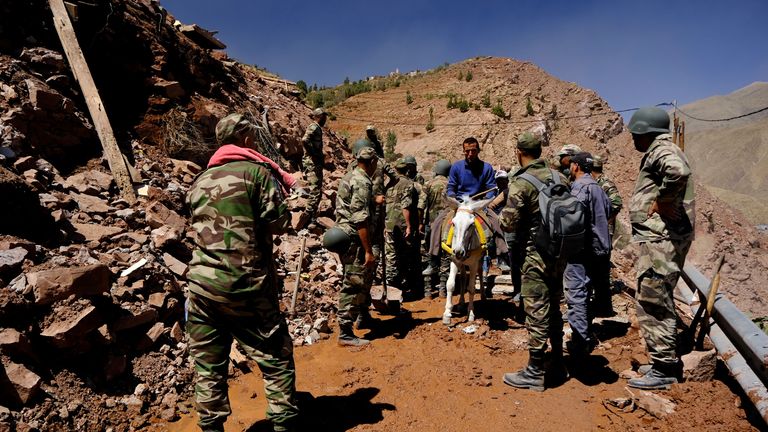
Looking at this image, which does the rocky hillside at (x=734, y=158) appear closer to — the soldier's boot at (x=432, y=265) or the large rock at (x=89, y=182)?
the soldier's boot at (x=432, y=265)

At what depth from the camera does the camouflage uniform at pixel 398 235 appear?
7.23m

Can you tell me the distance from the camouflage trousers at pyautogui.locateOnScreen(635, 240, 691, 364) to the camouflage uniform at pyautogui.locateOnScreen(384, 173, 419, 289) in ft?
12.9

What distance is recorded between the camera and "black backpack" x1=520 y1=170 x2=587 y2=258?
371 cm

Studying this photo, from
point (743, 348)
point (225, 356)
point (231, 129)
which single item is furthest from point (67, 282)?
point (743, 348)

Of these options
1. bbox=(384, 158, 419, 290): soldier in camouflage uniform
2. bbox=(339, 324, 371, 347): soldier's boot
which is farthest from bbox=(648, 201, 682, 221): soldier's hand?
bbox=(384, 158, 419, 290): soldier in camouflage uniform

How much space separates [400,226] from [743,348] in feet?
16.2

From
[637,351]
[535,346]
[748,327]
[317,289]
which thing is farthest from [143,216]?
[748,327]

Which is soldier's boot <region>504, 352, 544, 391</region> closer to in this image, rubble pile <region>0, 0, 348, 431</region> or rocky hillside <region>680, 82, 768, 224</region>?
rubble pile <region>0, 0, 348, 431</region>

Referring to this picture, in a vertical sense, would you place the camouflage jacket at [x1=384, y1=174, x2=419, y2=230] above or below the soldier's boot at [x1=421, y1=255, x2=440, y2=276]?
above

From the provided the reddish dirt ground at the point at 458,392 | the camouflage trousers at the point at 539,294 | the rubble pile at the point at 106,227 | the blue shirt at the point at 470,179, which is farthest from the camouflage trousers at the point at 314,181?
the camouflage trousers at the point at 539,294

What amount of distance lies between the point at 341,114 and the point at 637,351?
85.5 feet

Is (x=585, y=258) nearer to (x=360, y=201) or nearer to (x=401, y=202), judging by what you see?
(x=360, y=201)

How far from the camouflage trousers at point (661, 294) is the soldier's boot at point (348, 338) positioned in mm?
3095

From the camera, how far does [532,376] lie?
3979 millimetres
